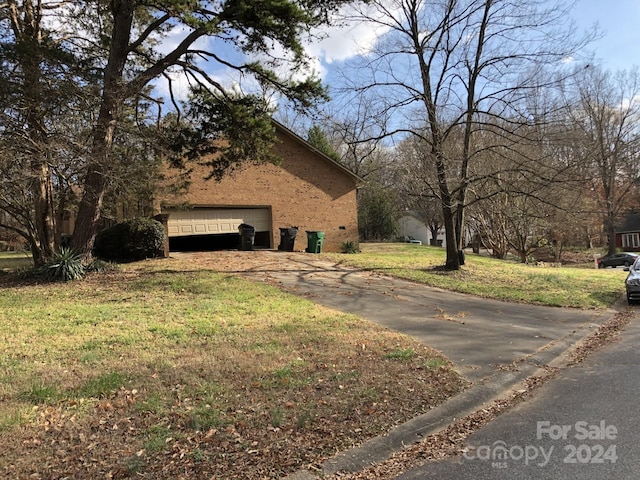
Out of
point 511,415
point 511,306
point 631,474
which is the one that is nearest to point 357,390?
point 511,415

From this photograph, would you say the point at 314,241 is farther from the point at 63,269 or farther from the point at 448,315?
the point at 448,315

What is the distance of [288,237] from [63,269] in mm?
12215

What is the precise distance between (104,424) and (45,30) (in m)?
14.3

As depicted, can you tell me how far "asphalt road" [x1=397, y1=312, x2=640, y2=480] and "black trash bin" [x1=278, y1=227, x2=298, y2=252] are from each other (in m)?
18.0

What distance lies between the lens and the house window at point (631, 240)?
194ft

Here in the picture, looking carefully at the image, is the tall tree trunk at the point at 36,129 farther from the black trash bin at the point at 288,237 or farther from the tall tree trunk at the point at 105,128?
the black trash bin at the point at 288,237

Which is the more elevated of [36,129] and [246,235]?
[36,129]

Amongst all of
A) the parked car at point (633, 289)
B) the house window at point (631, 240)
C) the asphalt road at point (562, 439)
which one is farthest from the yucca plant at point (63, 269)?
the house window at point (631, 240)

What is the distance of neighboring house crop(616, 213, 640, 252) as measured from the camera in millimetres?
58781

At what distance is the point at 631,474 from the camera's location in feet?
11.6

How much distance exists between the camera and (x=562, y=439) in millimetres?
4219

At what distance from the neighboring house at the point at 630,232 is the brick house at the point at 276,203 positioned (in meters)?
48.9

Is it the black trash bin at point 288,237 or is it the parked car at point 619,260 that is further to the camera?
the parked car at point 619,260

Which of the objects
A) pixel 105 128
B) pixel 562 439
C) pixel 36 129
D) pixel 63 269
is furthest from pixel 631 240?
pixel 36 129
